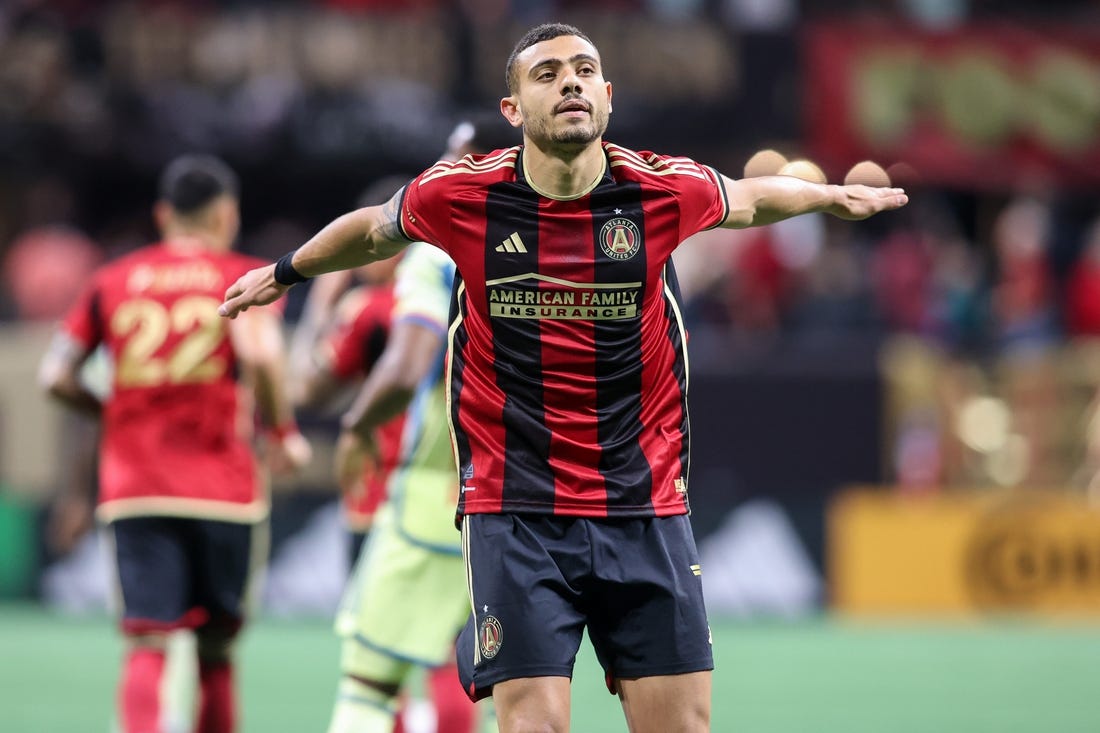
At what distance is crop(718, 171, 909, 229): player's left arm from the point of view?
4949 millimetres

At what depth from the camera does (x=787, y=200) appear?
501 cm

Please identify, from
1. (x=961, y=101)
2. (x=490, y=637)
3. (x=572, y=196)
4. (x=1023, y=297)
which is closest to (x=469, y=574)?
(x=490, y=637)

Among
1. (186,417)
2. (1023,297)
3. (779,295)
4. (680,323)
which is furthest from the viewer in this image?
(779,295)

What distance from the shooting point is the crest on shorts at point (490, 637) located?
4.66 m

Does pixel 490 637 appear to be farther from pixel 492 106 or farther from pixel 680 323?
pixel 492 106

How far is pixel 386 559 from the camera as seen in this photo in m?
6.16

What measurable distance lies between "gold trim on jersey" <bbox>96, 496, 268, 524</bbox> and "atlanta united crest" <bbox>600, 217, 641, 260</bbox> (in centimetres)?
277

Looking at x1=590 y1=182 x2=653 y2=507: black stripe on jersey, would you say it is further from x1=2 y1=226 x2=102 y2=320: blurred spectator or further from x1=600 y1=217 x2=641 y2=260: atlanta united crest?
x1=2 y1=226 x2=102 y2=320: blurred spectator

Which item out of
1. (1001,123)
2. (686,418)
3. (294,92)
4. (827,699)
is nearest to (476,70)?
(294,92)

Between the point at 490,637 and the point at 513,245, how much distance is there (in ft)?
3.38

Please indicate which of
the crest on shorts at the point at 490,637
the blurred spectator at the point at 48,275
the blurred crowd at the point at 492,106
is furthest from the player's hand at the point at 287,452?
the blurred spectator at the point at 48,275

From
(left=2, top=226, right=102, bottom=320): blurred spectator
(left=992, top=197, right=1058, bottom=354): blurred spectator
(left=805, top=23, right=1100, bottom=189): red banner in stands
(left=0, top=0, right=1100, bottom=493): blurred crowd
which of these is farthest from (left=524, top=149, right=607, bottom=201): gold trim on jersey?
(left=805, top=23, right=1100, bottom=189): red banner in stands

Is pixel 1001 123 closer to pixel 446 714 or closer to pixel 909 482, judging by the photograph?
pixel 909 482

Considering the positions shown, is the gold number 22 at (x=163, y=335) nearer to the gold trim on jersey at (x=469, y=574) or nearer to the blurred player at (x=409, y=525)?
the blurred player at (x=409, y=525)
